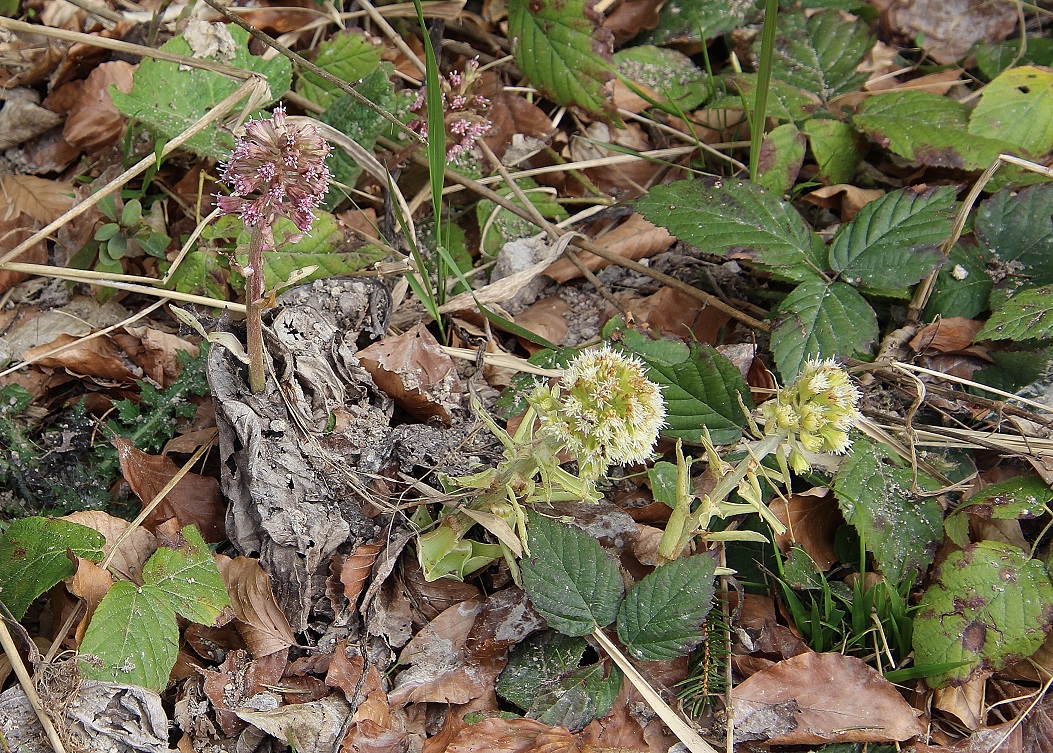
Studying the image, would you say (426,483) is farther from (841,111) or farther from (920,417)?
(841,111)

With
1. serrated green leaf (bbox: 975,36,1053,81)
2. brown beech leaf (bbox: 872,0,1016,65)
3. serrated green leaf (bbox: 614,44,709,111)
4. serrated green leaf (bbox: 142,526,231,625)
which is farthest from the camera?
brown beech leaf (bbox: 872,0,1016,65)

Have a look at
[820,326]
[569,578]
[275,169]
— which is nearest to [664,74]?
[820,326]

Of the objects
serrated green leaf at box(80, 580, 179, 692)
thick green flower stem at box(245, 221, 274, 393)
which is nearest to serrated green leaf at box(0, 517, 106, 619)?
serrated green leaf at box(80, 580, 179, 692)

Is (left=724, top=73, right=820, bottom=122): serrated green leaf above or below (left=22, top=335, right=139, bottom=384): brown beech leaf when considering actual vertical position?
above

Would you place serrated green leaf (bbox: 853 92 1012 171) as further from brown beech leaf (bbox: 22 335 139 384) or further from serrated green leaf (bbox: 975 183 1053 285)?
brown beech leaf (bbox: 22 335 139 384)

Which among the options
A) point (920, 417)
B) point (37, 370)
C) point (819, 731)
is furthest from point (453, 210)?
point (819, 731)

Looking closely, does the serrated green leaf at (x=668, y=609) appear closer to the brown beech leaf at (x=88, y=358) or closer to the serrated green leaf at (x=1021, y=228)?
the serrated green leaf at (x=1021, y=228)

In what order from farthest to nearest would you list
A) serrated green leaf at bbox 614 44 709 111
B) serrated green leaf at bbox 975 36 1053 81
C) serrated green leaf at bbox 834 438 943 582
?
serrated green leaf at bbox 975 36 1053 81 → serrated green leaf at bbox 614 44 709 111 → serrated green leaf at bbox 834 438 943 582

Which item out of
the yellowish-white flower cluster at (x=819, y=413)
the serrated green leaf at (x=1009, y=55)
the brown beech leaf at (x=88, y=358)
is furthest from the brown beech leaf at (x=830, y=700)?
the serrated green leaf at (x=1009, y=55)
